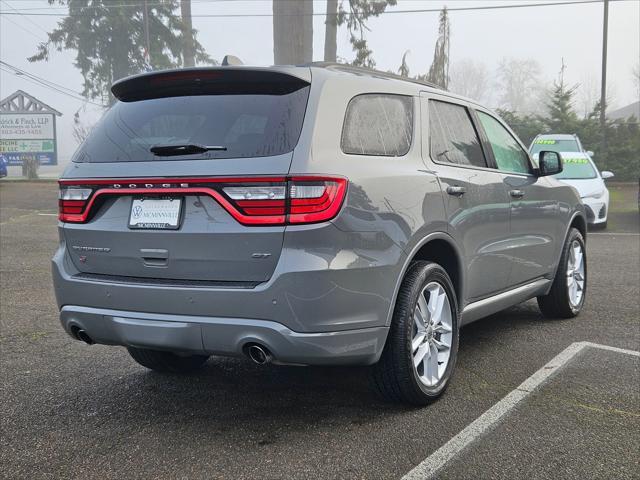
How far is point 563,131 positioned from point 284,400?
23953 millimetres

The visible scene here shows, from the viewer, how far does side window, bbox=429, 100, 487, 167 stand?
12.9 feet

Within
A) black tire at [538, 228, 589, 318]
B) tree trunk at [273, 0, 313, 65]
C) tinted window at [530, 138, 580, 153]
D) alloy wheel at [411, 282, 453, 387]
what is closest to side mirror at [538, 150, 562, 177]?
black tire at [538, 228, 589, 318]

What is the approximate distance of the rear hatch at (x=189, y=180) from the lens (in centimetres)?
295

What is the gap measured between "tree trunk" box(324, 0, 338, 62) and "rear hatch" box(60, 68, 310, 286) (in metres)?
25.3

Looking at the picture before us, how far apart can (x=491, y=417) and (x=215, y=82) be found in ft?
7.18

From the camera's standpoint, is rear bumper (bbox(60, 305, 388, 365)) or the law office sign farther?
the law office sign

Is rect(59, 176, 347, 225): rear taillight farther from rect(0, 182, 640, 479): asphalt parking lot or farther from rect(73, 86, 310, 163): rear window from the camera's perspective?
rect(0, 182, 640, 479): asphalt parking lot

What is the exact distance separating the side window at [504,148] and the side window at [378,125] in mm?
1119

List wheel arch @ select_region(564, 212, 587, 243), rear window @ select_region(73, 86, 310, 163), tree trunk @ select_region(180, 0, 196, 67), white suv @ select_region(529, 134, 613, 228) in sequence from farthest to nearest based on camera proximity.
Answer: tree trunk @ select_region(180, 0, 196, 67), white suv @ select_region(529, 134, 613, 228), wheel arch @ select_region(564, 212, 587, 243), rear window @ select_region(73, 86, 310, 163)

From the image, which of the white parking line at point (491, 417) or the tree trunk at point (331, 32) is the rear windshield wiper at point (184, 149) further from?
the tree trunk at point (331, 32)

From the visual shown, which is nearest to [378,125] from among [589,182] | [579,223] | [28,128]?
[579,223]

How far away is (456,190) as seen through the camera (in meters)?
3.84

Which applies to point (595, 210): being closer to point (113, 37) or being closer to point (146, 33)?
point (146, 33)

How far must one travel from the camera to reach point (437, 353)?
3699 millimetres
